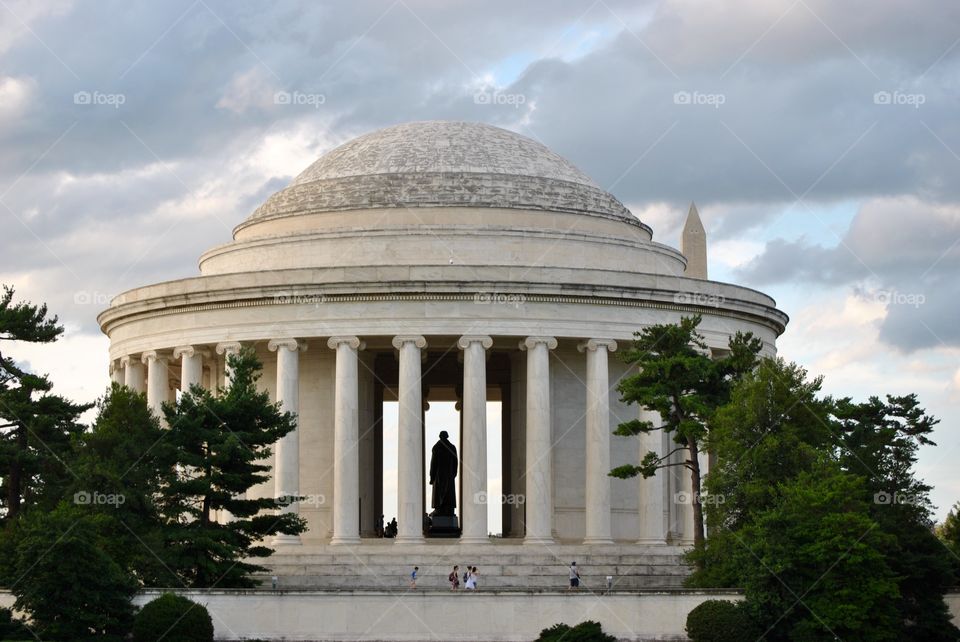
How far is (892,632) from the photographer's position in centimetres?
5338

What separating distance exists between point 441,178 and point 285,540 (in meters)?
18.9

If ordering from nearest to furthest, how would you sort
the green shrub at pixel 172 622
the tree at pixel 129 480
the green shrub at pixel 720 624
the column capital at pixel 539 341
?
the green shrub at pixel 172 622
the green shrub at pixel 720 624
the tree at pixel 129 480
the column capital at pixel 539 341

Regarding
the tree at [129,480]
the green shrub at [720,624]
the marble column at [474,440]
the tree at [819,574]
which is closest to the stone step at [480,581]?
the marble column at [474,440]

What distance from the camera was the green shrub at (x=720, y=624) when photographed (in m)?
53.1

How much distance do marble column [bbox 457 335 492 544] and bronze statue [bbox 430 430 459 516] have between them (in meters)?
7.88

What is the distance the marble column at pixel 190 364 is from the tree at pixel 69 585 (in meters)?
22.7

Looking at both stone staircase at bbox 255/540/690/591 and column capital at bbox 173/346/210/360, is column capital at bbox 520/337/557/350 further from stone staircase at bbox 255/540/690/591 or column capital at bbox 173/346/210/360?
column capital at bbox 173/346/210/360

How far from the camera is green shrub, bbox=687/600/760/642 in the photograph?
174 ft

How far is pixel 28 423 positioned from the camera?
6844 cm

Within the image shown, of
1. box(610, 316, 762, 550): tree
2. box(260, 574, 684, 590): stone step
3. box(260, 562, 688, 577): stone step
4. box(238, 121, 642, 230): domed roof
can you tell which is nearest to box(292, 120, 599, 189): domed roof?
box(238, 121, 642, 230): domed roof

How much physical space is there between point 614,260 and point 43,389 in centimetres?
2619

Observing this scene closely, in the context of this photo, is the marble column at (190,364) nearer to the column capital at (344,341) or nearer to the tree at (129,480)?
the column capital at (344,341)

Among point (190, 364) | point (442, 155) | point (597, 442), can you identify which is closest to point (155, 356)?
point (190, 364)

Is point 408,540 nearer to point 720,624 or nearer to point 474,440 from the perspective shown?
point 474,440
